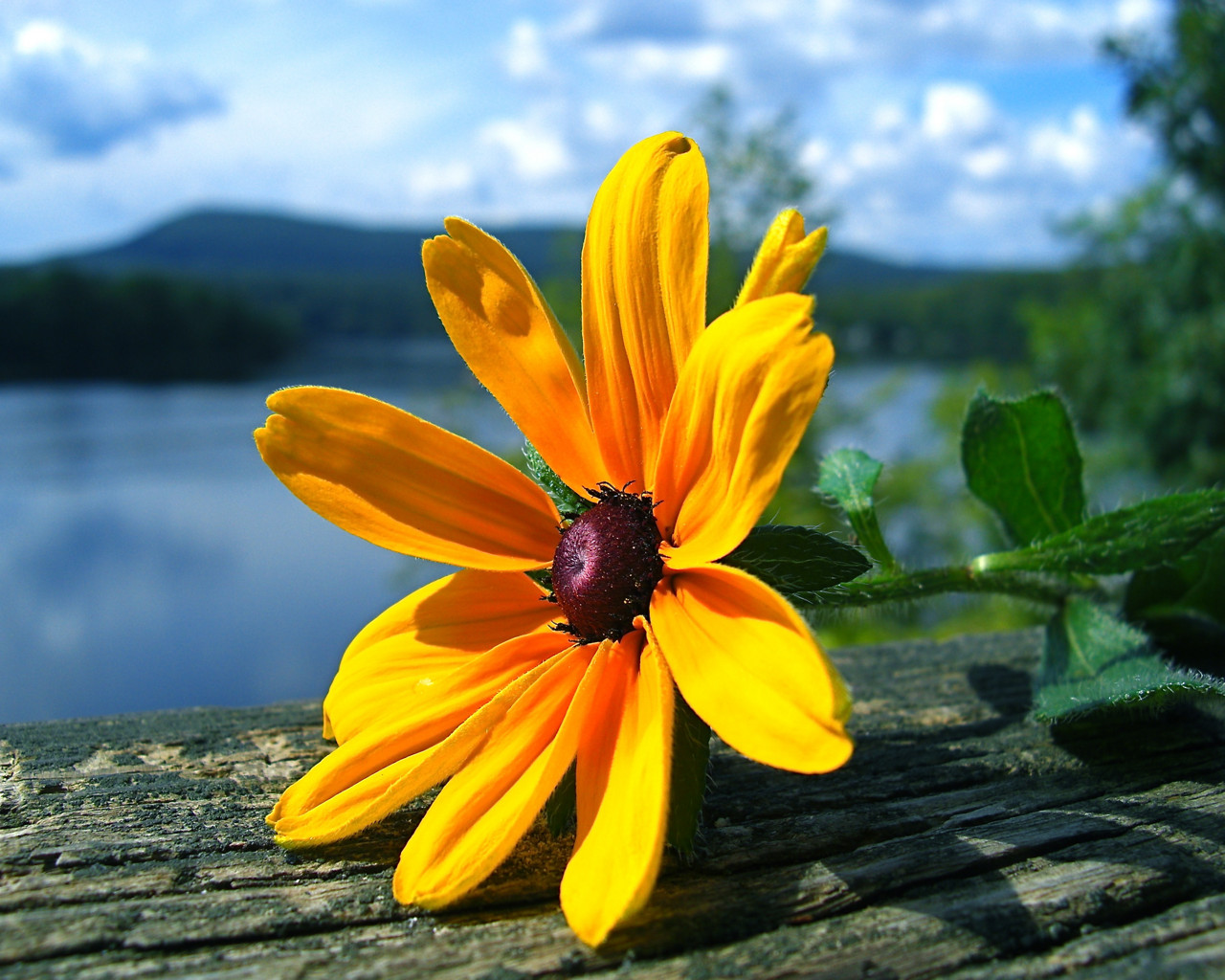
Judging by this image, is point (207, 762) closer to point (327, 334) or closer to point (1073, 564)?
point (1073, 564)

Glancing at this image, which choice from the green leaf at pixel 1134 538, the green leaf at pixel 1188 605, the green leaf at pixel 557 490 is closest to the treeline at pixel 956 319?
the green leaf at pixel 1188 605

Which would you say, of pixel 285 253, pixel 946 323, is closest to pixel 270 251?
pixel 285 253

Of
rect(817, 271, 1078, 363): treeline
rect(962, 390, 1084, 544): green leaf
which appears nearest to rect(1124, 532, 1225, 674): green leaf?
rect(962, 390, 1084, 544): green leaf

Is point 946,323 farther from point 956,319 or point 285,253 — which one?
point 285,253

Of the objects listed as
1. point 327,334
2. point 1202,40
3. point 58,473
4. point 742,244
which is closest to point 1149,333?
point 1202,40

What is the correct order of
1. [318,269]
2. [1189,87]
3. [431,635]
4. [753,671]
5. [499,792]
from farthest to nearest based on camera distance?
[318,269] → [1189,87] → [431,635] → [499,792] → [753,671]
